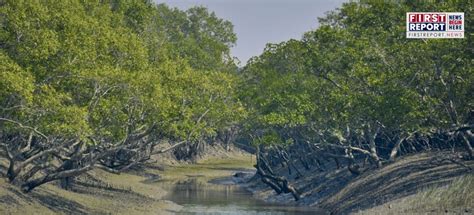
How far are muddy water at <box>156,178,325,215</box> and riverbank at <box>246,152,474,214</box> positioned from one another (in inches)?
104

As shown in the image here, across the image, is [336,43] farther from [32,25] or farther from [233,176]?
[233,176]

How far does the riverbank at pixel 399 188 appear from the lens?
133 ft

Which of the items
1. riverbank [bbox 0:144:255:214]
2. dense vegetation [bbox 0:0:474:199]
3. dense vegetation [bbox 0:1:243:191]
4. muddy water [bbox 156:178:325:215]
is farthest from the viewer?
muddy water [bbox 156:178:325:215]

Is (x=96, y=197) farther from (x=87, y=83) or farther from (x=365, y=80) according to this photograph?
(x=365, y=80)

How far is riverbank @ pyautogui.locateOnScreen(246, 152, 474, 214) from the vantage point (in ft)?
133

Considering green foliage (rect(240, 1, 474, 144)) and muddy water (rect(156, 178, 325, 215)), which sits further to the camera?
muddy water (rect(156, 178, 325, 215))

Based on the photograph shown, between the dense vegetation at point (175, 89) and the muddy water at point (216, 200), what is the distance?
5267mm

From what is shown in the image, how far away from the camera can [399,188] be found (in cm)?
5041

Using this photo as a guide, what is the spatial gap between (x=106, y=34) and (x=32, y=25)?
5510 millimetres

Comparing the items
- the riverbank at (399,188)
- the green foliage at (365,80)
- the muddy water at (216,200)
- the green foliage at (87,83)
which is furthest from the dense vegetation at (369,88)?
the green foliage at (87,83)

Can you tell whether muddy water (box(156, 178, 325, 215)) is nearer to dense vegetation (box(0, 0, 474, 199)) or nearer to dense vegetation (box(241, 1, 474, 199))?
dense vegetation (box(241, 1, 474, 199))

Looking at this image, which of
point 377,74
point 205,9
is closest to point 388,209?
point 377,74

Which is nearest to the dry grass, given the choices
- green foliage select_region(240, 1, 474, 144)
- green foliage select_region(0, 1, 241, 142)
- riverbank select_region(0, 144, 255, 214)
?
green foliage select_region(240, 1, 474, 144)

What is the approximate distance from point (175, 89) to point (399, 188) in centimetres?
1597
